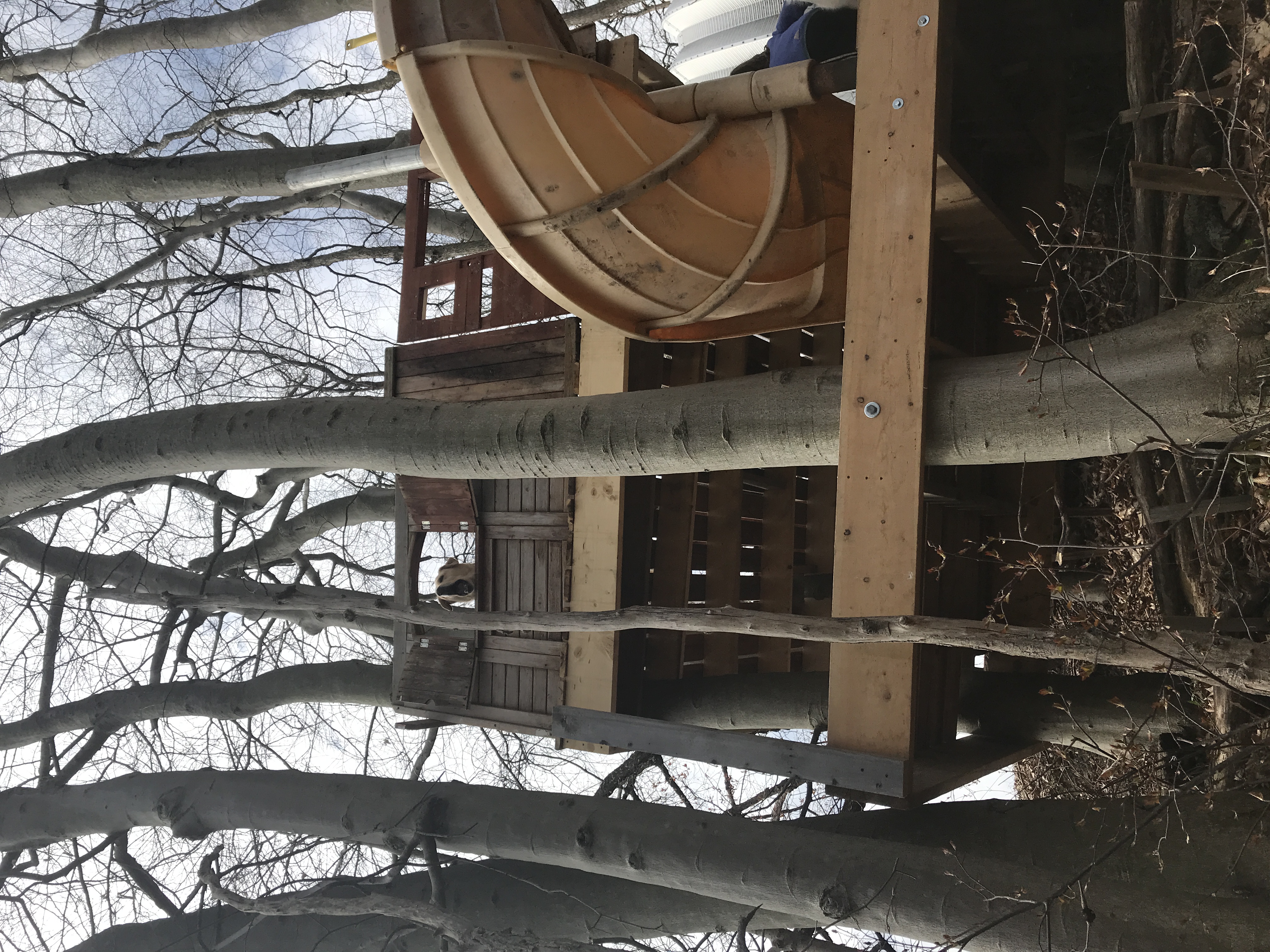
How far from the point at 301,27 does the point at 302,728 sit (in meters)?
5.57

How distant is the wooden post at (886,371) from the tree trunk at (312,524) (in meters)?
5.25

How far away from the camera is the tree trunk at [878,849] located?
2980mm

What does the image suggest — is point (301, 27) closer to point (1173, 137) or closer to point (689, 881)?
point (1173, 137)

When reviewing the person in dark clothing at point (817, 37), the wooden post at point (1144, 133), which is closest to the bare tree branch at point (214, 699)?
the person in dark clothing at point (817, 37)

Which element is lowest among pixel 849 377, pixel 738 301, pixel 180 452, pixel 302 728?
pixel 302 728

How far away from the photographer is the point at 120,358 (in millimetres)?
7383

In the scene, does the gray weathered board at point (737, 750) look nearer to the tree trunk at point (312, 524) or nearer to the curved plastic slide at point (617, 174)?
the curved plastic slide at point (617, 174)

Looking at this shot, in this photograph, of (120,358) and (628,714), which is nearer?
(628,714)

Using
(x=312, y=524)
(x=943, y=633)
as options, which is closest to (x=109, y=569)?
(x=312, y=524)

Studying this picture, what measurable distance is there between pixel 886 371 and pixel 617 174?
122 cm

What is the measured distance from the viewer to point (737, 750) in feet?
12.8

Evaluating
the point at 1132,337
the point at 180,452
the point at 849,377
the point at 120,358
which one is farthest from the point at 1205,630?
the point at 120,358

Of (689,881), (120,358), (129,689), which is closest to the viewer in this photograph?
(689,881)

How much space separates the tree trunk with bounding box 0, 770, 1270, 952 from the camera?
2980mm
